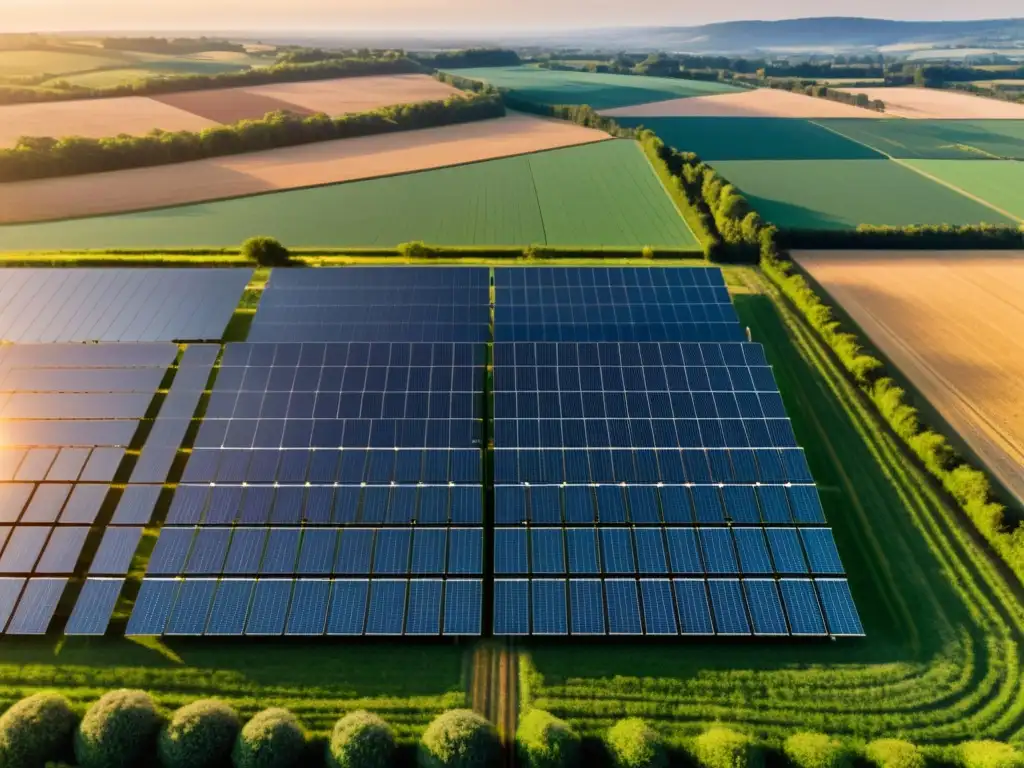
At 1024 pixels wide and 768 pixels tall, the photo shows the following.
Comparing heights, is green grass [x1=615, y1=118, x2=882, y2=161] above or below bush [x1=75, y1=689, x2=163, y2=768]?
above

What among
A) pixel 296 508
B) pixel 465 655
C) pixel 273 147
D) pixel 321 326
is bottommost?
pixel 465 655

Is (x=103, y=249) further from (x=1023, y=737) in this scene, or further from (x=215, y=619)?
(x=1023, y=737)

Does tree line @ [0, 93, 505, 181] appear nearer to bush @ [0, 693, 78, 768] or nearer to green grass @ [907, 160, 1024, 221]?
bush @ [0, 693, 78, 768]

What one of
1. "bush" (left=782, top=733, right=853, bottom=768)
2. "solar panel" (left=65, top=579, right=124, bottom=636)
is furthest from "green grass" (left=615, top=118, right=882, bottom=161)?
"solar panel" (left=65, top=579, right=124, bottom=636)

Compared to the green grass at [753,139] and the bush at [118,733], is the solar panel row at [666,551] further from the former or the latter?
the green grass at [753,139]

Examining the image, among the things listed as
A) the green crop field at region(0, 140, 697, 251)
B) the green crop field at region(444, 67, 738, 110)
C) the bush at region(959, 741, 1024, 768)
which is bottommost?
the bush at region(959, 741, 1024, 768)

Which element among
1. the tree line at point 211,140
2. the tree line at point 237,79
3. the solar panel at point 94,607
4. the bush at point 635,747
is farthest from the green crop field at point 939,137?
the solar panel at point 94,607

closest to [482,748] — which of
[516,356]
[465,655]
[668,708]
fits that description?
[465,655]
